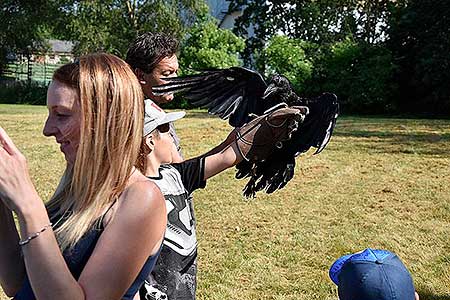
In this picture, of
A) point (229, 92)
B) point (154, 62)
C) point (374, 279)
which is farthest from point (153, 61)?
point (374, 279)

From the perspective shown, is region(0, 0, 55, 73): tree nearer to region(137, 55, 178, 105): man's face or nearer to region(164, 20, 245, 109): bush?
region(164, 20, 245, 109): bush

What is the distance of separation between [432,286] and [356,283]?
2693 millimetres

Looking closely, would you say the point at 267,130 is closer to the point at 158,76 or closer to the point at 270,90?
the point at 270,90

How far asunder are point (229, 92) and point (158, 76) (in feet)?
1.06

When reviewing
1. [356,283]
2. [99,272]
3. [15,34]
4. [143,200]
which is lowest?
[15,34]

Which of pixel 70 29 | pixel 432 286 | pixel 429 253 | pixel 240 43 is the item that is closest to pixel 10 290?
pixel 432 286

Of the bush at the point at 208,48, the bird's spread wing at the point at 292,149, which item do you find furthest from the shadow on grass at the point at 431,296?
the bush at the point at 208,48

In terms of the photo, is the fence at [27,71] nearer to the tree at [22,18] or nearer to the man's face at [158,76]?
the tree at [22,18]

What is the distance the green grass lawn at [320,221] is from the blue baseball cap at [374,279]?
2289mm

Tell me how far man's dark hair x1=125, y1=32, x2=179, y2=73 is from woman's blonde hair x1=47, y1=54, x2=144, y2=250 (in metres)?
1.04

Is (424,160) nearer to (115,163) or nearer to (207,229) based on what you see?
(207,229)

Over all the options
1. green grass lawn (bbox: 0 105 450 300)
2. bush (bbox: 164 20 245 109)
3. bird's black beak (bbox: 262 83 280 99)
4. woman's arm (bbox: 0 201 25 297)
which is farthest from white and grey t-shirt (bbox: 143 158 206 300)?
bush (bbox: 164 20 245 109)

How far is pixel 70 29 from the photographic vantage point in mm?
25359

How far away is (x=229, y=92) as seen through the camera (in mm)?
2609
